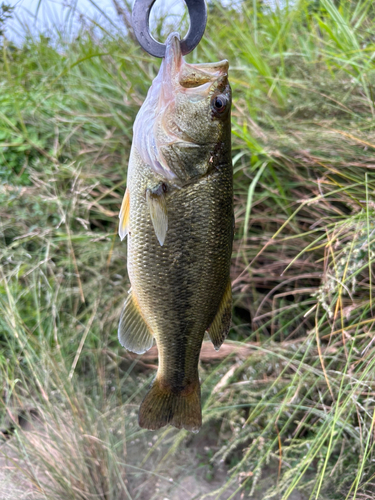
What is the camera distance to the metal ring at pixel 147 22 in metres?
0.75

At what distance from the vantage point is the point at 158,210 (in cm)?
92

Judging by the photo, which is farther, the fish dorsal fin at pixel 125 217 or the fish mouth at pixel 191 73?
the fish dorsal fin at pixel 125 217

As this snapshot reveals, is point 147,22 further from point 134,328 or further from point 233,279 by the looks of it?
point 233,279

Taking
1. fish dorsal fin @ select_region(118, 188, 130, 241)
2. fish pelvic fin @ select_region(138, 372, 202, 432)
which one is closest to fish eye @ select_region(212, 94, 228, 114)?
fish dorsal fin @ select_region(118, 188, 130, 241)

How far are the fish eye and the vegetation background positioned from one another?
0.75m

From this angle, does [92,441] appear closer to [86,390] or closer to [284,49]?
[86,390]

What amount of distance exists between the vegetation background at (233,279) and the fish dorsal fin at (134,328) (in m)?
0.76

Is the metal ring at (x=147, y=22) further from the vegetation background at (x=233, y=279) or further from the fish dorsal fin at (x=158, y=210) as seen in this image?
the vegetation background at (x=233, y=279)

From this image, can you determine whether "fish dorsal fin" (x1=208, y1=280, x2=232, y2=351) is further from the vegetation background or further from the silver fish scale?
the vegetation background

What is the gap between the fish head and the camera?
3.17ft

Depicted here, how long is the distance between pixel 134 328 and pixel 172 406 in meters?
0.22

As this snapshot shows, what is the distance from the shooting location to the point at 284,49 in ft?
8.32

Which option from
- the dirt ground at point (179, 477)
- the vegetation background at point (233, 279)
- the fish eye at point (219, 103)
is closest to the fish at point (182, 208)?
the fish eye at point (219, 103)

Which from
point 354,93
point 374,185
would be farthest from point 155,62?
point 374,185
